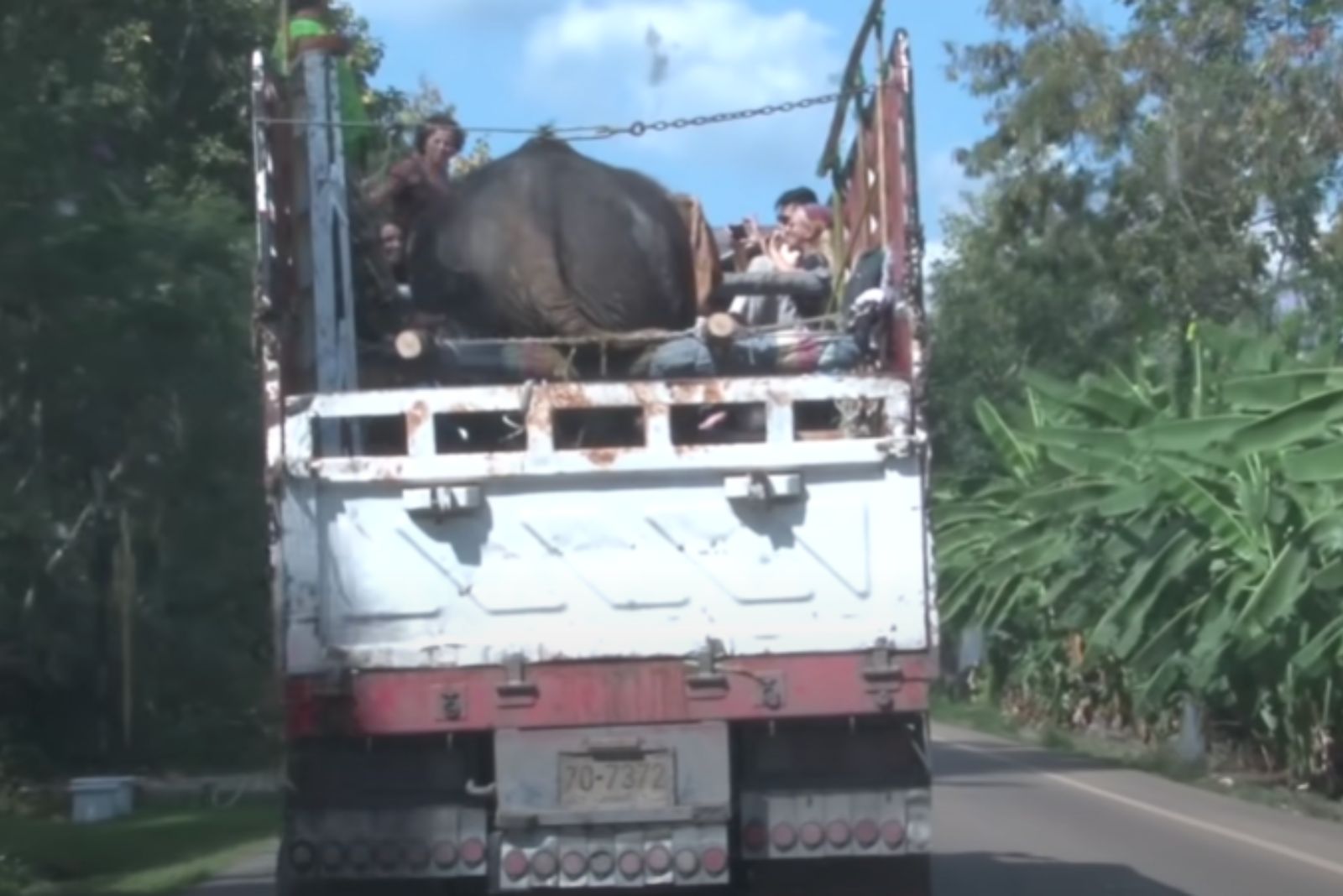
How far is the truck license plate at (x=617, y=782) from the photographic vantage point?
10234 millimetres

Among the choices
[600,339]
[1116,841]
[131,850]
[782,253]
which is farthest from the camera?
[131,850]

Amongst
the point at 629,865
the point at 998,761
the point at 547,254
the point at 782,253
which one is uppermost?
the point at 782,253

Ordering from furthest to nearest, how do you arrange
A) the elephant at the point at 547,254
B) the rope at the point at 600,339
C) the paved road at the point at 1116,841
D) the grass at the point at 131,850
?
1. the grass at the point at 131,850
2. the paved road at the point at 1116,841
3. the elephant at the point at 547,254
4. the rope at the point at 600,339

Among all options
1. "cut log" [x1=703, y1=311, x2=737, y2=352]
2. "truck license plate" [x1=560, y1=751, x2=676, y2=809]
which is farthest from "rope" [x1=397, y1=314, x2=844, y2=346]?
"truck license plate" [x1=560, y1=751, x2=676, y2=809]

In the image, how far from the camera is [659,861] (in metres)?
10.2

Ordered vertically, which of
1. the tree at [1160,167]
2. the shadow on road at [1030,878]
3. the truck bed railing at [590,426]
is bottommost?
the shadow on road at [1030,878]

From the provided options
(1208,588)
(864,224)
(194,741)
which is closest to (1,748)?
(194,741)

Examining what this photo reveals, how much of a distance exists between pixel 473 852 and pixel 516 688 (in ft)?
2.21

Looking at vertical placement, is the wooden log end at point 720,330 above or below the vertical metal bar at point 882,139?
below

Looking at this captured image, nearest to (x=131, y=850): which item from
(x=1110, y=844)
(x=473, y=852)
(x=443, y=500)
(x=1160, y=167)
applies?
(x=1110, y=844)

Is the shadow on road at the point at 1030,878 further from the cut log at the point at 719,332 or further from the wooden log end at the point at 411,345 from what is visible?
the wooden log end at the point at 411,345

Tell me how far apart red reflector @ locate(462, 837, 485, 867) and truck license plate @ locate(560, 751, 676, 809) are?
1.26ft

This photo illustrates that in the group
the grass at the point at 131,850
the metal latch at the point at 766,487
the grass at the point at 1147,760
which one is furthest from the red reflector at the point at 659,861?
the grass at the point at 1147,760

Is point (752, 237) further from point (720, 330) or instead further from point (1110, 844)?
point (1110, 844)
